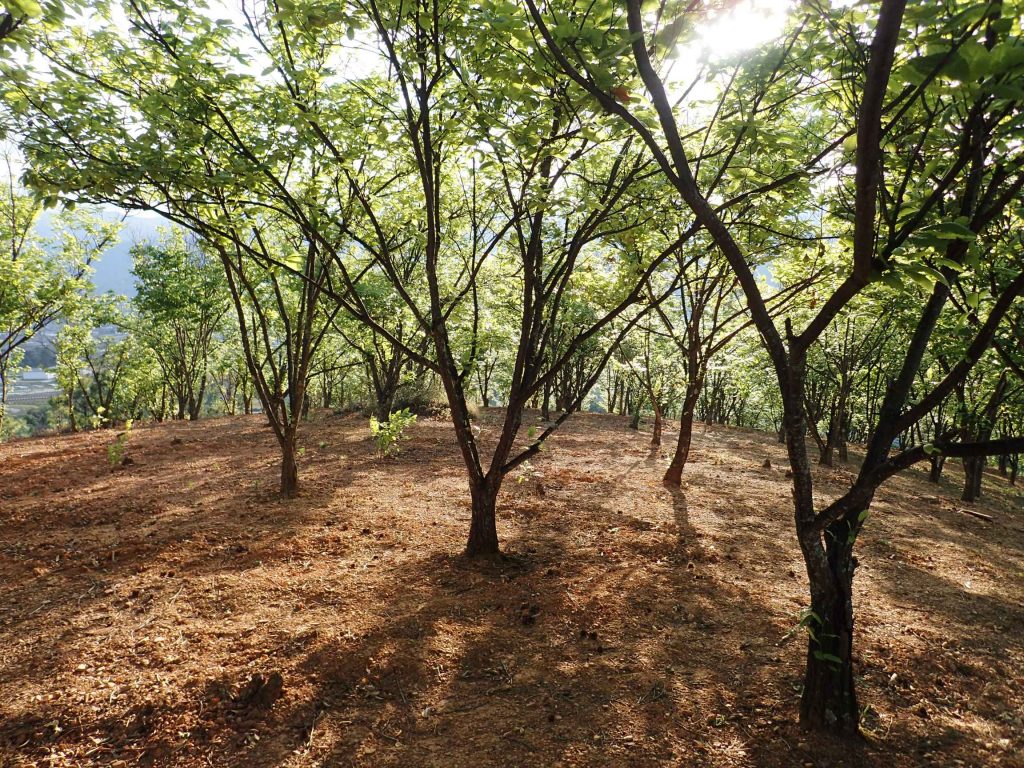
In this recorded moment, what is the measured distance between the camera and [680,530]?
861cm

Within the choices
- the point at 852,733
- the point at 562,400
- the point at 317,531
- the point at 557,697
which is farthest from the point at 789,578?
the point at 562,400

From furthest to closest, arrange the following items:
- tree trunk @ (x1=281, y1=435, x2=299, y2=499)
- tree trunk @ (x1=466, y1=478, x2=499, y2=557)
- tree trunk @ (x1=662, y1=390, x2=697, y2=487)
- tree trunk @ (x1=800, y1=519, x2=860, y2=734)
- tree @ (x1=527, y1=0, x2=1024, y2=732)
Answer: tree trunk @ (x1=662, y1=390, x2=697, y2=487) < tree trunk @ (x1=281, y1=435, x2=299, y2=499) < tree trunk @ (x1=466, y1=478, x2=499, y2=557) < tree trunk @ (x1=800, y1=519, x2=860, y2=734) < tree @ (x1=527, y1=0, x2=1024, y2=732)

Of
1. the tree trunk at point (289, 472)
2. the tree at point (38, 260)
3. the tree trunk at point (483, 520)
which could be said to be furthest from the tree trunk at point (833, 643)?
the tree at point (38, 260)

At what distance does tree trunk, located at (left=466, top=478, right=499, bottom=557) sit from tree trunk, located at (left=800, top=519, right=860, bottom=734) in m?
3.86

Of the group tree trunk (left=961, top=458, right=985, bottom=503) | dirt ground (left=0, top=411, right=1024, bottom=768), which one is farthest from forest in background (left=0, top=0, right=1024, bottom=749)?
tree trunk (left=961, top=458, right=985, bottom=503)

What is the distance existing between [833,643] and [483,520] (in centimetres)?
410

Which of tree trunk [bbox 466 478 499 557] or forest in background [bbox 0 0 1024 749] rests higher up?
forest in background [bbox 0 0 1024 749]

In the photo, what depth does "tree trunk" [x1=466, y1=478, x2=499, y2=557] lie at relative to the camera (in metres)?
6.77

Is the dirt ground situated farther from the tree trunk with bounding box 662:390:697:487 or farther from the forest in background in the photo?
the tree trunk with bounding box 662:390:697:487

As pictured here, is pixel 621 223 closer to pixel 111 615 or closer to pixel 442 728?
pixel 442 728

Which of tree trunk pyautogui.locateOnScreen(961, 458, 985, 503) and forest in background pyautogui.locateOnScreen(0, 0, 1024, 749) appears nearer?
forest in background pyautogui.locateOnScreen(0, 0, 1024, 749)

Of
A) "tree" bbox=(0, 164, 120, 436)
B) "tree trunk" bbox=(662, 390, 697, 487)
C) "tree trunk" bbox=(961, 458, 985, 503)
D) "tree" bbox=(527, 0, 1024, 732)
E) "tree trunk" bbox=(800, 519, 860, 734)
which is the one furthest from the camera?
"tree" bbox=(0, 164, 120, 436)

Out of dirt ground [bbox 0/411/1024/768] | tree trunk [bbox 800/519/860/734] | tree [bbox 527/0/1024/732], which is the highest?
tree [bbox 527/0/1024/732]

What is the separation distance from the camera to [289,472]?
9.38 m
